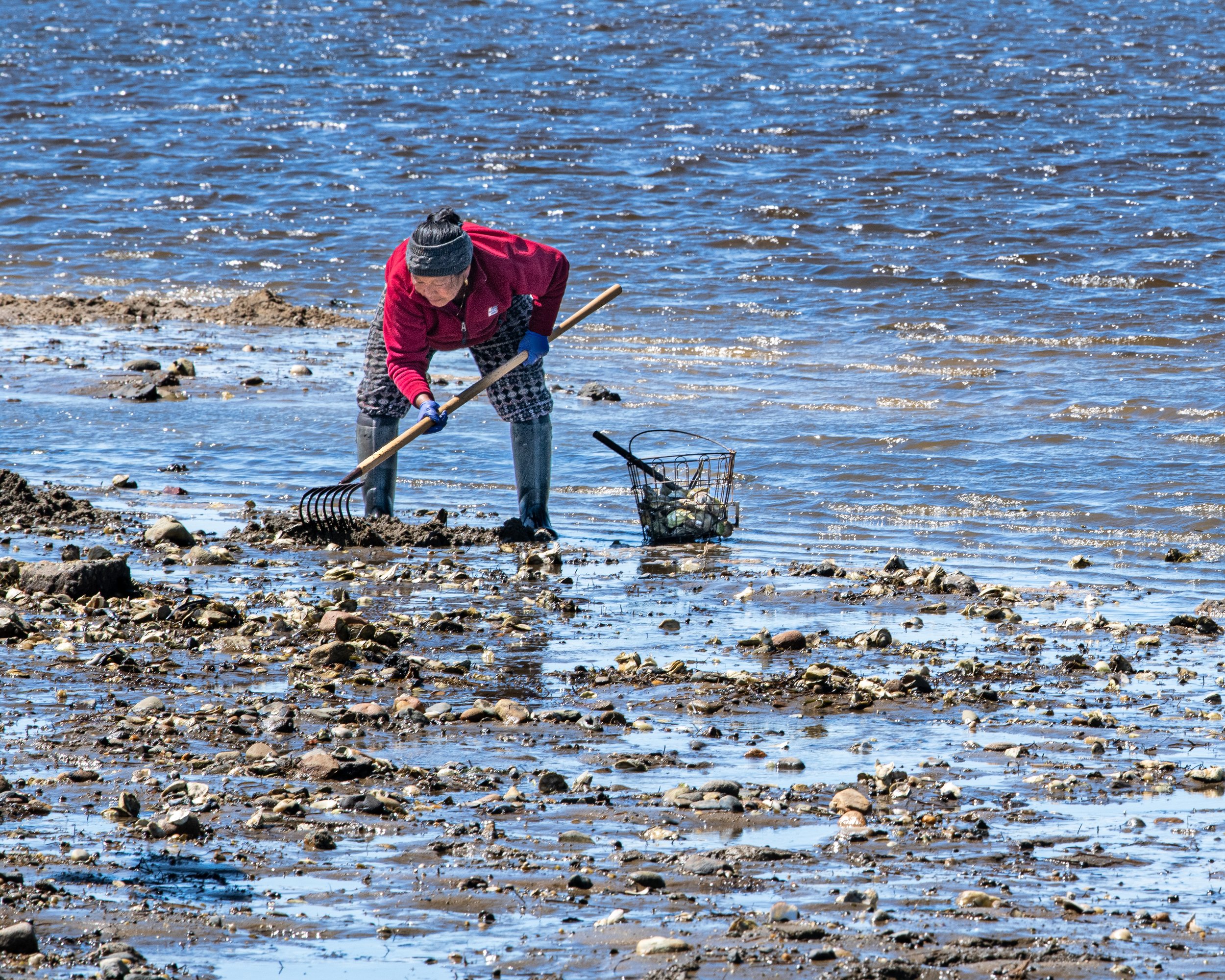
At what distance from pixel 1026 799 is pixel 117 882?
2.77 meters

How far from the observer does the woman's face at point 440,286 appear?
8156mm

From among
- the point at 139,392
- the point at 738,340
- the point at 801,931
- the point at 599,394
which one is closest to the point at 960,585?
the point at 801,931

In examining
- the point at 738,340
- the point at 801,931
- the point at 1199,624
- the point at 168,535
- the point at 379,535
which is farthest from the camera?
the point at 738,340

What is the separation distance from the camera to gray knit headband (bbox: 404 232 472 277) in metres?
8.07

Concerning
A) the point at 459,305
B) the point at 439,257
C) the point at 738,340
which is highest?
the point at 439,257

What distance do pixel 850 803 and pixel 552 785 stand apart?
957 millimetres

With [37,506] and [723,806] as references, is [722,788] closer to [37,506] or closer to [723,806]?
[723,806]

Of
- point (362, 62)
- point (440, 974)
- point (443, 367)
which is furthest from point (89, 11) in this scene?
point (440, 974)

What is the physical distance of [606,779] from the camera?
17.9ft

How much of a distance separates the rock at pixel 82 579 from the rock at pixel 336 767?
259cm

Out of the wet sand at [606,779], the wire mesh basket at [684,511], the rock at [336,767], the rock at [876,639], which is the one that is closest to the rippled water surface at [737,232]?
the wire mesh basket at [684,511]

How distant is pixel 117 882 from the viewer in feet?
14.8

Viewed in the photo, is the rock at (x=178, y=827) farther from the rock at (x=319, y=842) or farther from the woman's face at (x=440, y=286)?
the woman's face at (x=440, y=286)

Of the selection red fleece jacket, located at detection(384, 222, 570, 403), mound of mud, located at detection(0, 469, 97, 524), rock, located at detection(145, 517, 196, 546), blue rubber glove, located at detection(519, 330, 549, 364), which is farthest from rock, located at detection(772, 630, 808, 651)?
mound of mud, located at detection(0, 469, 97, 524)
